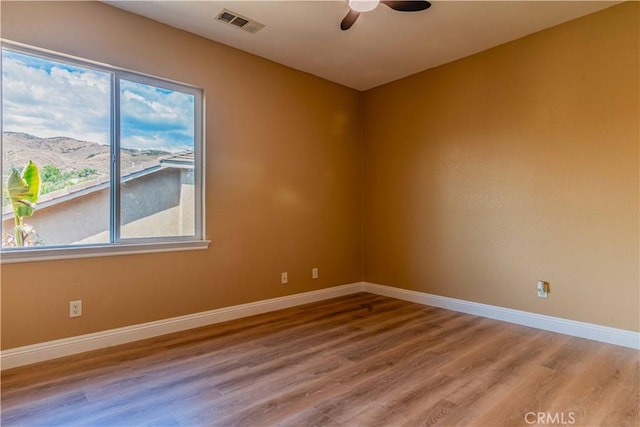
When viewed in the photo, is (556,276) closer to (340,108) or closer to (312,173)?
(312,173)

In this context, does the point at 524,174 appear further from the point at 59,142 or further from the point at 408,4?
the point at 59,142

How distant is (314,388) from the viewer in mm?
2133

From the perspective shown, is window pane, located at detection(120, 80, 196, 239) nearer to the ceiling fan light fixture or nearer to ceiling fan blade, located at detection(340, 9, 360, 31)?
ceiling fan blade, located at detection(340, 9, 360, 31)

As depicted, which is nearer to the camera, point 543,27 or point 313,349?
point 313,349

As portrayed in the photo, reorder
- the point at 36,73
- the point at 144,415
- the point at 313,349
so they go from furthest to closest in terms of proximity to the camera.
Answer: the point at 313,349 → the point at 36,73 → the point at 144,415

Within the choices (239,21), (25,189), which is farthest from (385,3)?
(25,189)

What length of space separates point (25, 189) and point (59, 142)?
41 cm

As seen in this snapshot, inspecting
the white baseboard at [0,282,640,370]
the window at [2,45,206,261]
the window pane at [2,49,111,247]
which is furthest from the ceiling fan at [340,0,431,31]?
the white baseboard at [0,282,640,370]

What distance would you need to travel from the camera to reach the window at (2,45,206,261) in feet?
8.13

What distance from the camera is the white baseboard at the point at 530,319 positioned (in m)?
2.78

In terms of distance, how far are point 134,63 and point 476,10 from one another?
9.32ft

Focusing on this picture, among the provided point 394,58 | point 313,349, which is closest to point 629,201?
point 394,58

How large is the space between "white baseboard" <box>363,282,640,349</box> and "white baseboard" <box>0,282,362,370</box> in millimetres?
1175

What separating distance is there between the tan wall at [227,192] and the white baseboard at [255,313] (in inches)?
2.5
